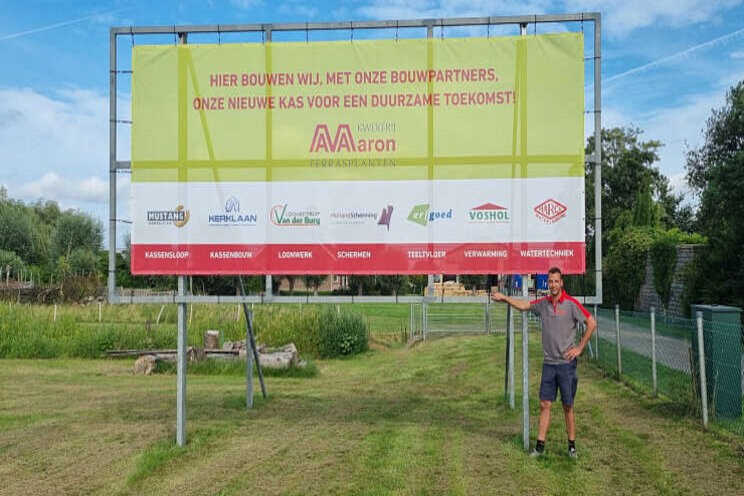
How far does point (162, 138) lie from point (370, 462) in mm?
4676

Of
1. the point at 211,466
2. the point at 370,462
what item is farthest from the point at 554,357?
the point at 211,466

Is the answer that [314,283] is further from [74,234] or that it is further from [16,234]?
[16,234]

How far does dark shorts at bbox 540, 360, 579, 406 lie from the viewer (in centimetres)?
713

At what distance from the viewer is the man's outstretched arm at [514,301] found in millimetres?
7275

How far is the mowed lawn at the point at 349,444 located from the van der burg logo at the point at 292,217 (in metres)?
2.75

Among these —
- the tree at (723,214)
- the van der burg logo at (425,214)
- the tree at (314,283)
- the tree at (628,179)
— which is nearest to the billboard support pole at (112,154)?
the tree at (314,283)

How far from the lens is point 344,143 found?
7.93 meters

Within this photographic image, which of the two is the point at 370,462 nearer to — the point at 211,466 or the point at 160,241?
the point at 211,466

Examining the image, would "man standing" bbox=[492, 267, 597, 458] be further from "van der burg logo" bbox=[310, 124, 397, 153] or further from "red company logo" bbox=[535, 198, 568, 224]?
"van der burg logo" bbox=[310, 124, 397, 153]

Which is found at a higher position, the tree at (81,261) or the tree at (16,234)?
the tree at (16,234)

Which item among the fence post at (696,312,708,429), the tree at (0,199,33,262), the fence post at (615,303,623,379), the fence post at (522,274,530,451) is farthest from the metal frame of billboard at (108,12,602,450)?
the tree at (0,199,33,262)

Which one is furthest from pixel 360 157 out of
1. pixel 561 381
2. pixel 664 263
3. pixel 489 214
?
pixel 664 263

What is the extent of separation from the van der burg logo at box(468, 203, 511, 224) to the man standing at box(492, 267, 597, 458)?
912mm

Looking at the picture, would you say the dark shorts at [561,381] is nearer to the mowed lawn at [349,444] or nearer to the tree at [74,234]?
the mowed lawn at [349,444]
